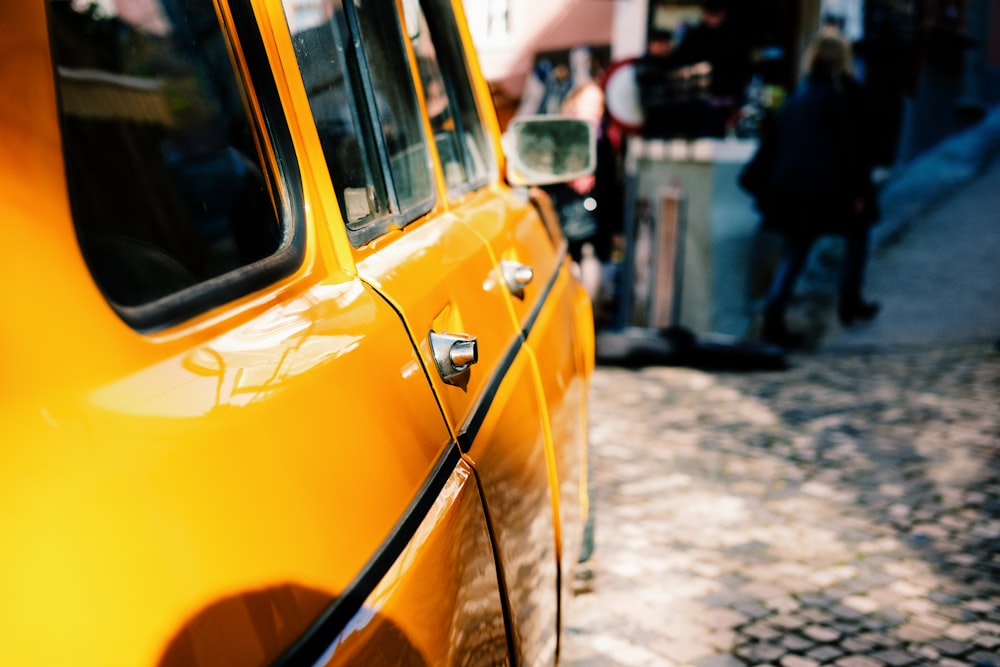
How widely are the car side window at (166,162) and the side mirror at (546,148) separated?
90cm

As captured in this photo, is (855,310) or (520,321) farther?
(855,310)

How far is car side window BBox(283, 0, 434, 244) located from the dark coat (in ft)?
16.7

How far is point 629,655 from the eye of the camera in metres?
3.00

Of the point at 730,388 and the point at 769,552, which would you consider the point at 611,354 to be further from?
the point at 769,552

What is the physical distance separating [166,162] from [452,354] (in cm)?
170

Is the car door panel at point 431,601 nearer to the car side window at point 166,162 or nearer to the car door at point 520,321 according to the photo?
the car door at point 520,321

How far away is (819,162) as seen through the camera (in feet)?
21.4

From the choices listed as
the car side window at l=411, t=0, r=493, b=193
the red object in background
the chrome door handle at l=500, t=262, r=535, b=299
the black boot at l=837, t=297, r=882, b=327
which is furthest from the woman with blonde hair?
the chrome door handle at l=500, t=262, r=535, b=299

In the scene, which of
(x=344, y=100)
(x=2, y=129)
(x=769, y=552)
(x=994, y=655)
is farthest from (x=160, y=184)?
(x=994, y=655)

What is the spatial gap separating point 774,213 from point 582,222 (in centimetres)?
143

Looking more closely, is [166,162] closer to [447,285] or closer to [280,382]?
[447,285]

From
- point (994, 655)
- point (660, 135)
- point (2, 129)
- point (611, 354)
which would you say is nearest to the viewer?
point (2, 129)

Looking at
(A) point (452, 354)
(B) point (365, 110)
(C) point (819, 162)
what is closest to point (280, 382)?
(A) point (452, 354)

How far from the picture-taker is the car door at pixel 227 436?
2.50 ft
